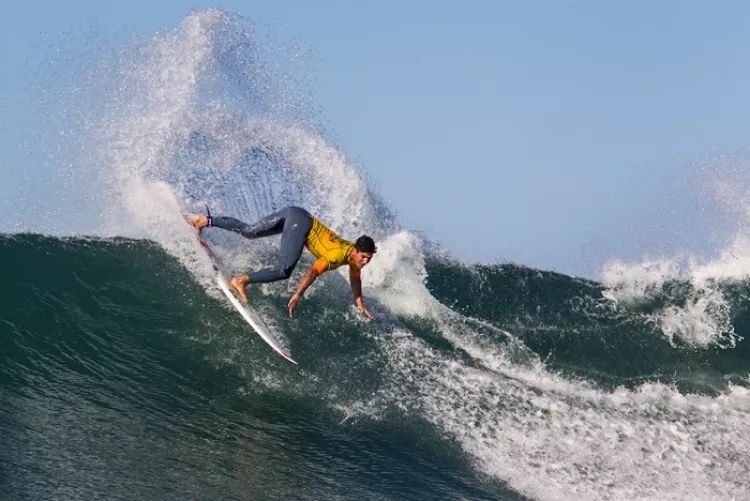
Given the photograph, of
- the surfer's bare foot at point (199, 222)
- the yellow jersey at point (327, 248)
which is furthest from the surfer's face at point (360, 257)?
the surfer's bare foot at point (199, 222)

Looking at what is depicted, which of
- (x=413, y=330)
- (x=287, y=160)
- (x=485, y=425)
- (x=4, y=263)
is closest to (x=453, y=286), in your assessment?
(x=413, y=330)

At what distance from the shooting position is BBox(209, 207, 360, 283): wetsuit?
7707 millimetres

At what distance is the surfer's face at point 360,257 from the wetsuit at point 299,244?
18 centimetres

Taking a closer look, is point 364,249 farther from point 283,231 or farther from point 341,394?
point 341,394

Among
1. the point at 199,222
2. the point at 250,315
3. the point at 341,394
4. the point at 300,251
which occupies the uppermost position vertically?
the point at 199,222

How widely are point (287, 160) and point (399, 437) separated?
6.78 meters

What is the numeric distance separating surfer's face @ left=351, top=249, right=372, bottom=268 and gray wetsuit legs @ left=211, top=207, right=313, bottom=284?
63 cm

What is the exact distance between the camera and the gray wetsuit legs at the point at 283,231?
303 inches

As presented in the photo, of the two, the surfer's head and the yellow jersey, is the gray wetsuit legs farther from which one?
the surfer's head

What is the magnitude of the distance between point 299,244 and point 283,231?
10.9 inches

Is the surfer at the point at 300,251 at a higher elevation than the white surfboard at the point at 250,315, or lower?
higher

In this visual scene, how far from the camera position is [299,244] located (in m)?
7.87

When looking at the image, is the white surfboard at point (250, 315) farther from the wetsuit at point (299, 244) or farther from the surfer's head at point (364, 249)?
the surfer's head at point (364, 249)

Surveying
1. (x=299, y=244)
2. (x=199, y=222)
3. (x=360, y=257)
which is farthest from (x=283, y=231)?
(x=199, y=222)
